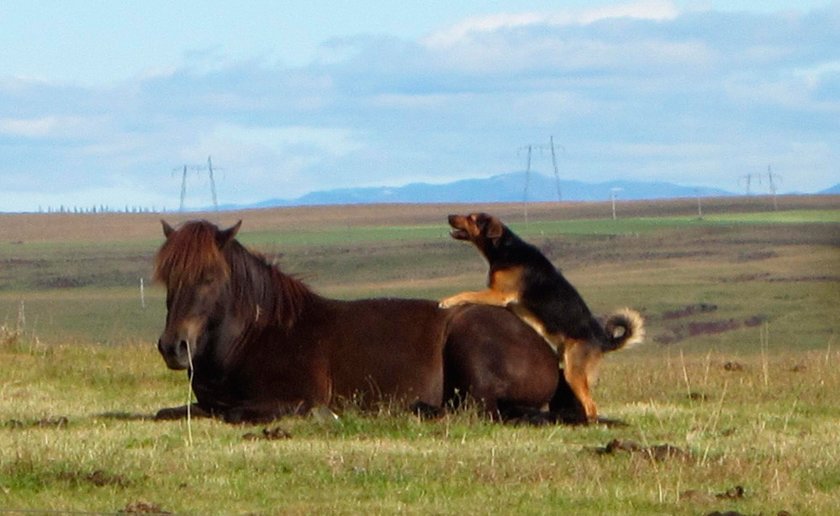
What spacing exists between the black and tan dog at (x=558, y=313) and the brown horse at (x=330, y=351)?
0.63 feet

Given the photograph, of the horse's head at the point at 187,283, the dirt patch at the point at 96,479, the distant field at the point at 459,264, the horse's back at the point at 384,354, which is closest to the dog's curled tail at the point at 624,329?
the horse's back at the point at 384,354

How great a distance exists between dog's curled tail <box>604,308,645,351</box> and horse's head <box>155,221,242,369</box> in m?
3.11

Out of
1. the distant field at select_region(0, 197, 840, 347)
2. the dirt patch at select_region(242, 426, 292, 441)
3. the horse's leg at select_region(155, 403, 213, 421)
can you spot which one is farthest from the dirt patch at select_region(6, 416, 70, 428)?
the distant field at select_region(0, 197, 840, 347)

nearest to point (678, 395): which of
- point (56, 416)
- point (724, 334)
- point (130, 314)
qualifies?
point (56, 416)

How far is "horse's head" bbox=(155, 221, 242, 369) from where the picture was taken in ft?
39.7

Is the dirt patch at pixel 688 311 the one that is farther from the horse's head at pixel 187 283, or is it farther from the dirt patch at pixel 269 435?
the dirt patch at pixel 269 435

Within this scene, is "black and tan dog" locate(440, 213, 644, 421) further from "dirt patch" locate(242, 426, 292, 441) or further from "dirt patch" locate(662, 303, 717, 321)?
"dirt patch" locate(662, 303, 717, 321)

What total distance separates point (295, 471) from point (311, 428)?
1.86 metres

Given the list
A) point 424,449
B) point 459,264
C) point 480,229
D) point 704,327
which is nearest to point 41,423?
point 424,449

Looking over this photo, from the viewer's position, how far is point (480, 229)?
46.2 ft

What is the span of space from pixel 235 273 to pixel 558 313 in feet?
8.09

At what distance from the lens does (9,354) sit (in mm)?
18172

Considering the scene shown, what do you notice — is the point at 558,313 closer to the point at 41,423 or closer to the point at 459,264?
the point at 41,423

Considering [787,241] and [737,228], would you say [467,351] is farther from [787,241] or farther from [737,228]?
[737,228]
